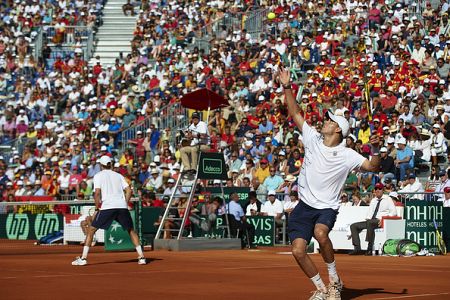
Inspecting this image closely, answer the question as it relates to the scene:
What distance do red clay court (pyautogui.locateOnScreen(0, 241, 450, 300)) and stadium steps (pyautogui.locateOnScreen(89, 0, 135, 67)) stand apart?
77.8ft

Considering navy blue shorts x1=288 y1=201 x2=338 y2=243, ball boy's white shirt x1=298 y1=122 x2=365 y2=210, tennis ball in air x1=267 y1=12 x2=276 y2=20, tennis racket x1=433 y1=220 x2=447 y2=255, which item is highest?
tennis ball in air x1=267 y1=12 x2=276 y2=20

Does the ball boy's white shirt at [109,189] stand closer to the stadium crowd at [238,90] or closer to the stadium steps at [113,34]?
the stadium crowd at [238,90]

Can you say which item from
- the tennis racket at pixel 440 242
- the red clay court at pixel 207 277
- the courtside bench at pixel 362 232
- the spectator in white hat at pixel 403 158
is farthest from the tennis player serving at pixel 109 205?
the spectator in white hat at pixel 403 158

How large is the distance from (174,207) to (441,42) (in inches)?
430

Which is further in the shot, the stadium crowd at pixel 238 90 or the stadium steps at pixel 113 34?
the stadium steps at pixel 113 34

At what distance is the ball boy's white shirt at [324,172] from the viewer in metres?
12.6

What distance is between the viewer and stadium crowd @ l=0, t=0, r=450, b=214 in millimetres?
30359

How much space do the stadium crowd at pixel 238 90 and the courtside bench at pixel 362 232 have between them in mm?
1539

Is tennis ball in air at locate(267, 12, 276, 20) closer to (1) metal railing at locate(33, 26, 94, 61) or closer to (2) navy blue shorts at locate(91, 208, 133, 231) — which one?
(1) metal railing at locate(33, 26, 94, 61)

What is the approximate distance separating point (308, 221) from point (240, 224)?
15.4 meters

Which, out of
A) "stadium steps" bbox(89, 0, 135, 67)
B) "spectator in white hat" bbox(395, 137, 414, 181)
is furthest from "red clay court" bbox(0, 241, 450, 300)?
"stadium steps" bbox(89, 0, 135, 67)

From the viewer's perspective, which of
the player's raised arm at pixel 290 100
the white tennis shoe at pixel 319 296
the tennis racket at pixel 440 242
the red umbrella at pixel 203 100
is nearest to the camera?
the white tennis shoe at pixel 319 296

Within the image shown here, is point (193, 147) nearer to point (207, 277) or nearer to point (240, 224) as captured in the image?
point (240, 224)

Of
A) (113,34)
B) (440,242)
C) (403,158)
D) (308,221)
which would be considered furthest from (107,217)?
(113,34)
